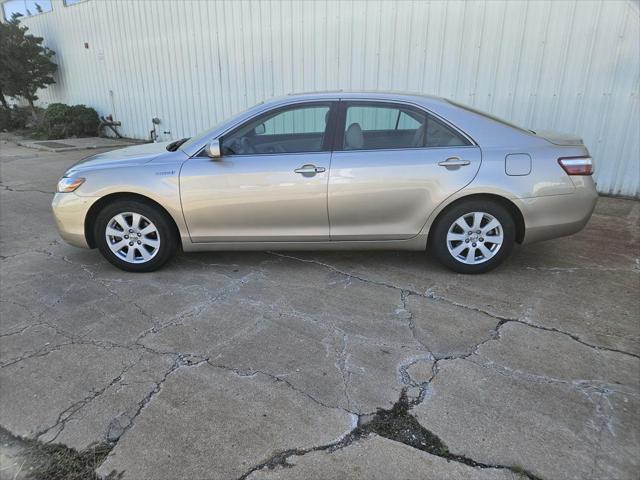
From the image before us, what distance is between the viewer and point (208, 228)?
4.13 meters

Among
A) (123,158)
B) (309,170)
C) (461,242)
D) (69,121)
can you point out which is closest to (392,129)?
(309,170)

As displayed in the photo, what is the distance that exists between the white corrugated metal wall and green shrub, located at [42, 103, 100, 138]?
9.79 feet

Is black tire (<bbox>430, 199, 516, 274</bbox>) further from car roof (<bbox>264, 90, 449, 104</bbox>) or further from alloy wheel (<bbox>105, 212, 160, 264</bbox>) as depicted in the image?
alloy wheel (<bbox>105, 212, 160, 264</bbox>)

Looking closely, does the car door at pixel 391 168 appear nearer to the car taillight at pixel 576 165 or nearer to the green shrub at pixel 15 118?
the car taillight at pixel 576 165

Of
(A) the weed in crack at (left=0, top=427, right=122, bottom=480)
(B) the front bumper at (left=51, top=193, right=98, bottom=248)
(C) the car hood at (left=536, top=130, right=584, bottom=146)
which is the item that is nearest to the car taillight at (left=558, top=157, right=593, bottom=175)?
(C) the car hood at (left=536, top=130, right=584, bottom=146)

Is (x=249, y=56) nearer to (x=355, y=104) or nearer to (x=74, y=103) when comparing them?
(x=355, y=104)

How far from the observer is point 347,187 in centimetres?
395

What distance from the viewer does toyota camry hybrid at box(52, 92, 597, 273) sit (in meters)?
3.91

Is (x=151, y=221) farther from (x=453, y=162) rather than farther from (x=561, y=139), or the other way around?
(x=561, y=139)

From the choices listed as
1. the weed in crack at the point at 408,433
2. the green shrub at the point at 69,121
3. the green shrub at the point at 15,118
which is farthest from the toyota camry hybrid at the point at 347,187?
the green shrub at the point at 15,118

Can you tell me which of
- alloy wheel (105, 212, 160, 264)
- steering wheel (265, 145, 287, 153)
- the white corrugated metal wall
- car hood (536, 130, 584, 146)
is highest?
the white corrugated metal wall

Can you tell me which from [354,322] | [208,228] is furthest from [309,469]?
[208,228]

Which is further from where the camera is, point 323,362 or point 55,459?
point 323,362

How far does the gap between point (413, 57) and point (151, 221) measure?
5.65 m
